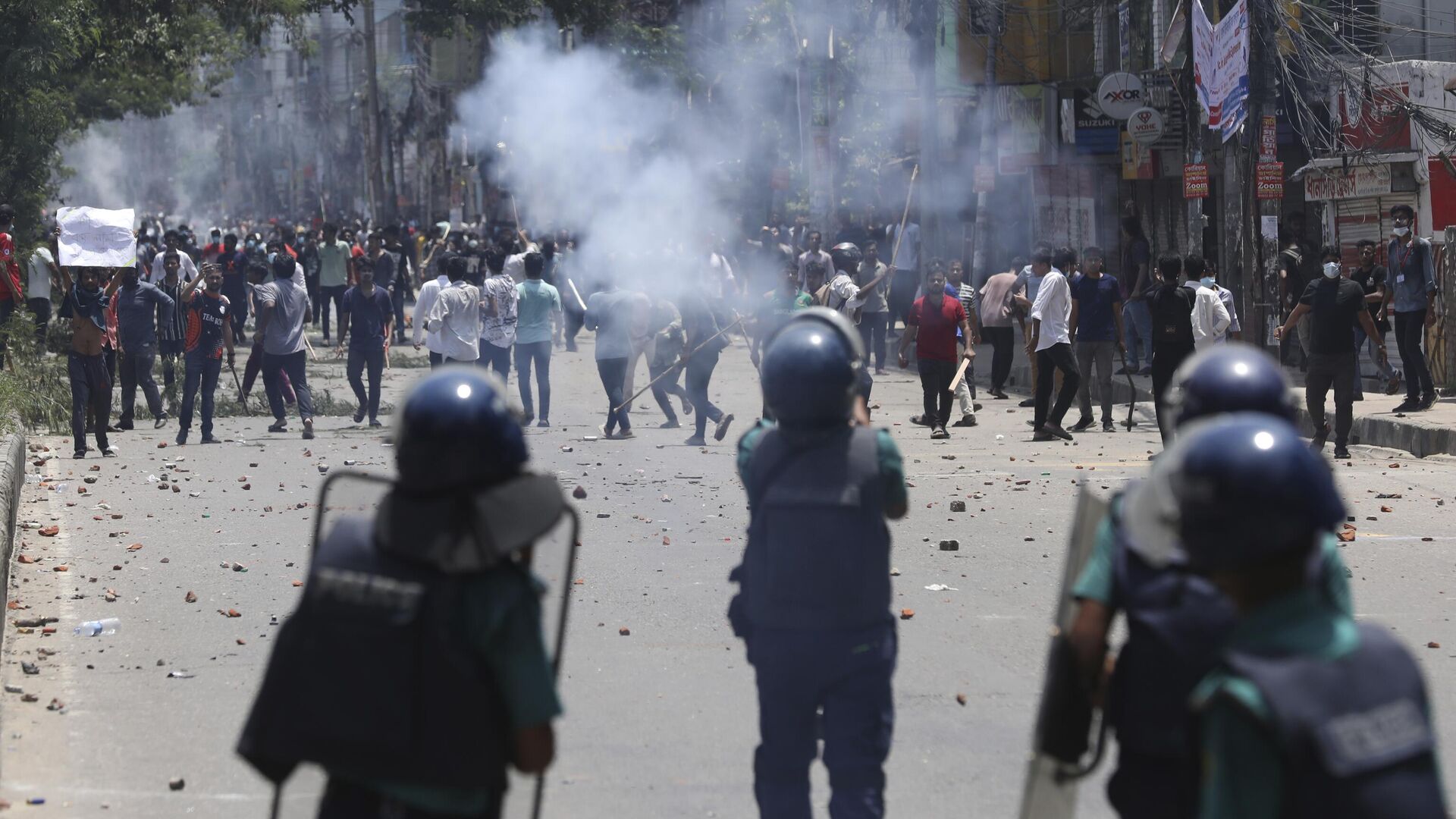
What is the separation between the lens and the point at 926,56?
27.9m

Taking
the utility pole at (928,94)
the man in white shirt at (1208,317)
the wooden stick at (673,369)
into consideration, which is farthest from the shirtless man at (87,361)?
the utility pole at (928,94)

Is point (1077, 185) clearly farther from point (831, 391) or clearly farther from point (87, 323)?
point (831, 391)

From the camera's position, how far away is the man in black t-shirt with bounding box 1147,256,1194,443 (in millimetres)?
13688

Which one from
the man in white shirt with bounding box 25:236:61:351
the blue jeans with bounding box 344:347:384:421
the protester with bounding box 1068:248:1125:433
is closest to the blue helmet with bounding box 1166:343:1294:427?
the protester with bounding box 1068:248:1125:433

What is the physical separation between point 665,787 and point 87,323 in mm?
10362

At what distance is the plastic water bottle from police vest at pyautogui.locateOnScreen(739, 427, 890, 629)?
15.4 ft

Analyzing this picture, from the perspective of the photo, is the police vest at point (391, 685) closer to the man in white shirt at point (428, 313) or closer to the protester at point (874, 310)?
the man in white shirt at point (428, 313)

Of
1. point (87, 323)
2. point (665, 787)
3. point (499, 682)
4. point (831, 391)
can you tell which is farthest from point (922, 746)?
point (87, 323)

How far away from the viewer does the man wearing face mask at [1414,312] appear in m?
15.2

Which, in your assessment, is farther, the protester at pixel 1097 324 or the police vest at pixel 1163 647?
the protester at pixel 1097 324

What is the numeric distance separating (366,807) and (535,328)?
44.1 ft

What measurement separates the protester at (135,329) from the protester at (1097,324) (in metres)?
8.30

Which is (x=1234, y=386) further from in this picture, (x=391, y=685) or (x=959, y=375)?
(x=959, y=375)

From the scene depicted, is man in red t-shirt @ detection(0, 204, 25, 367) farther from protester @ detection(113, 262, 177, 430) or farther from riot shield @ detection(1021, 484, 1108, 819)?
riot shield @ detection(1021, 484, 1108, 819)
